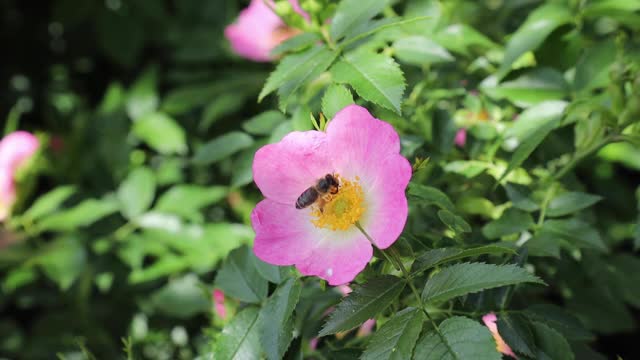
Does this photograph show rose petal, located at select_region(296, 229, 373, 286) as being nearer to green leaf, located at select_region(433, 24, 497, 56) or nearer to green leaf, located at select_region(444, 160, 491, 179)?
green leaf, located at select_region(444, 160, 491, 179)

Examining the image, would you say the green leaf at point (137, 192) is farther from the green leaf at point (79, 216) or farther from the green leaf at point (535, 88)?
the green leaf at point (535, 88)

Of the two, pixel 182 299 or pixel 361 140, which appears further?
pixel 182 299

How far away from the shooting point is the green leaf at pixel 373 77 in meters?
0.83

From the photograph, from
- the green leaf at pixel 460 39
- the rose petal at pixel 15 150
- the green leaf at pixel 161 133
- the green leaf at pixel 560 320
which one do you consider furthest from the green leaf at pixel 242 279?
the rose petal at pixel 15 150

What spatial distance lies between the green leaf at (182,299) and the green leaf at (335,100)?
2.20 feet

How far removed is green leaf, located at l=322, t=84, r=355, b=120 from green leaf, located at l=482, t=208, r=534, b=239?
0.27 meters

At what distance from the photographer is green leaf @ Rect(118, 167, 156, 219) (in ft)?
5.16

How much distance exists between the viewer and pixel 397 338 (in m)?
0.73

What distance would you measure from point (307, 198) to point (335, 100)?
4.5 inches

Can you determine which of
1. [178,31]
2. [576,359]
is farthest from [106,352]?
[576,359]

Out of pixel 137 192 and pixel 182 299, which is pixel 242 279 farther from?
pixel 137 192

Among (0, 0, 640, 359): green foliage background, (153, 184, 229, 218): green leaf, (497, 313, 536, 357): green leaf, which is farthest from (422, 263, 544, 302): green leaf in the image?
(153, 184, 229, 218): green leaf

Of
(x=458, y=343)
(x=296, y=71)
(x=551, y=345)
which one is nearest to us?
(x=458, y=343)

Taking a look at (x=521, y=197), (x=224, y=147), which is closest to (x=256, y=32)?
(x=224, y=147)
